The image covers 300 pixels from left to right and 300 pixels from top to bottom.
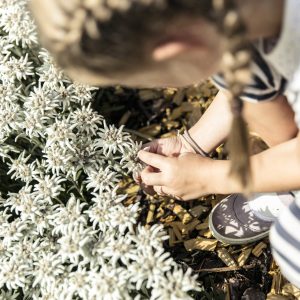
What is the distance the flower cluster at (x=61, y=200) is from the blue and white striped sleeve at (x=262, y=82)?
1.04 ft

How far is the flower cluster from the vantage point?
111 cm

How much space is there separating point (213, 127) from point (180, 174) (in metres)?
0.19

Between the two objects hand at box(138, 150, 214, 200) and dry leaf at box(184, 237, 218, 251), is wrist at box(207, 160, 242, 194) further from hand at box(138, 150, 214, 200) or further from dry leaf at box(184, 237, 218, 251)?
dry leaf at box(184, 237, 218, 251)

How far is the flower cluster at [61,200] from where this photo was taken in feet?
3.63

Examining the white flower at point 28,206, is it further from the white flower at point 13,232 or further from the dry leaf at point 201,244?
the dry leaf at point 201,244

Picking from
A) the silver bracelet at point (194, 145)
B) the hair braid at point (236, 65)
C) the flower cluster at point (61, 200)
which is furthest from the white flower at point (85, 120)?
the hair braid at point (236, 65)

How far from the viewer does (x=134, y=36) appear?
0.79m

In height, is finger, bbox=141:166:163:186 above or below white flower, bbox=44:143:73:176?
below

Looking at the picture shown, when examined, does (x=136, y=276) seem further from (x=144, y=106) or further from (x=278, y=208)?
(x=144, y=106)

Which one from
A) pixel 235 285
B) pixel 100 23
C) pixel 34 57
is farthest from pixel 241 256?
pixel 100 23

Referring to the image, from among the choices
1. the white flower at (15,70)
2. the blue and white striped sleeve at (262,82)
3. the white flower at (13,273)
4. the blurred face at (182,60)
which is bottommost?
the white flower at (13,273)

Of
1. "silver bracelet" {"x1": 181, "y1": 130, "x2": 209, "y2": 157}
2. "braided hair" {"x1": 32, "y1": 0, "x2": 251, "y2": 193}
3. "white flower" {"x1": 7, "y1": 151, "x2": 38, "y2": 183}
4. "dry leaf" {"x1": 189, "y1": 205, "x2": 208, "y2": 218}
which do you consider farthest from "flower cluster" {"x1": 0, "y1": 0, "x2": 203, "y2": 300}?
"braided hair" {"x1": 32, "y1": 0, "x2": 251, "y2": 193}

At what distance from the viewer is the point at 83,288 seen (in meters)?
1.11

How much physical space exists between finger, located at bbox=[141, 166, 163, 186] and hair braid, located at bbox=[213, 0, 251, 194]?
1.43 feet
